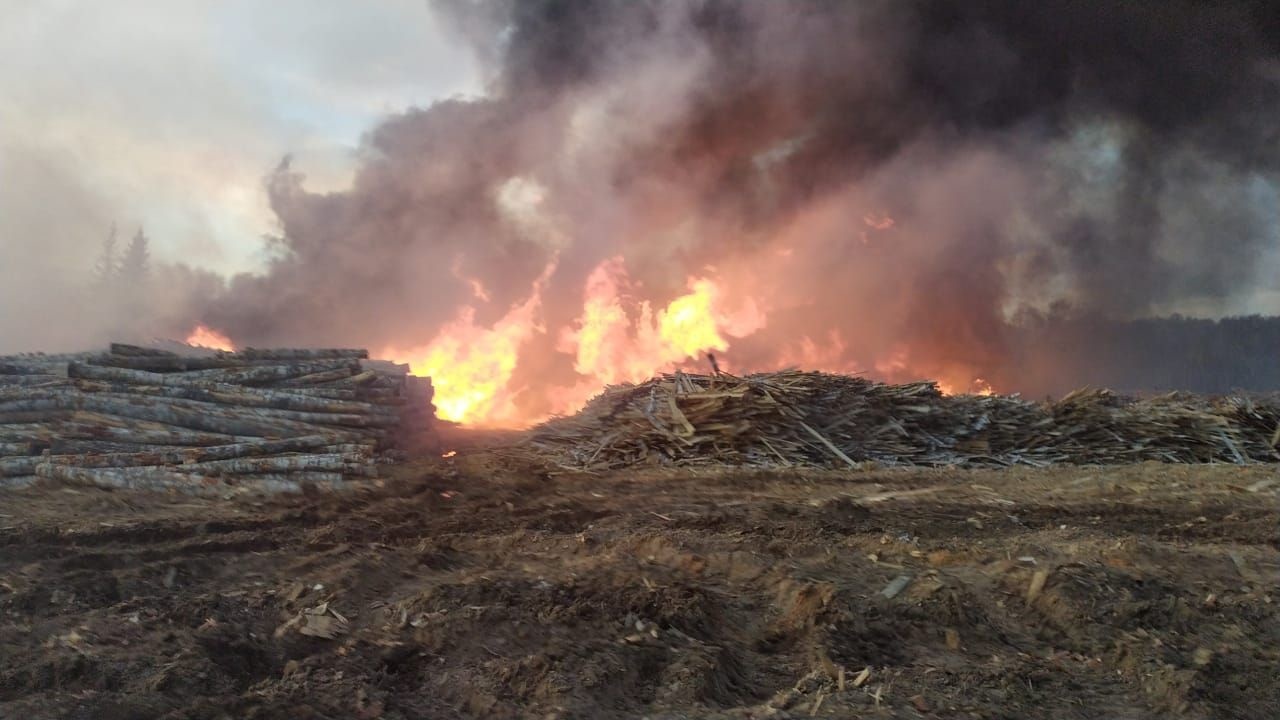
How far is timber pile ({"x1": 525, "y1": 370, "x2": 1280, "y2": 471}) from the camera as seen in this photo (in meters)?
10.4

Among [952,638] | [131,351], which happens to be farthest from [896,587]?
[131,351]

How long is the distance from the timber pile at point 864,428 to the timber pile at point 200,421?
8.69 feet

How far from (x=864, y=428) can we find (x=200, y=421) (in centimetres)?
879

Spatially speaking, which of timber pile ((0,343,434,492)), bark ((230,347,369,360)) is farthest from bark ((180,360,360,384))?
bark ((230,347,369,360))

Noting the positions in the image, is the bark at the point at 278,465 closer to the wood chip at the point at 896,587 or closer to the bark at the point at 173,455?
the bark at the point at 173,455

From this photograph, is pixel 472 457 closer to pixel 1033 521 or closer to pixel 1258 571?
pixel 1033 521

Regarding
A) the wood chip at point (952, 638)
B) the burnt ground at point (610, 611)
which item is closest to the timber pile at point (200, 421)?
the burnt ground at point (610, 611)

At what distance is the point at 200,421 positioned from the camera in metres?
8.19

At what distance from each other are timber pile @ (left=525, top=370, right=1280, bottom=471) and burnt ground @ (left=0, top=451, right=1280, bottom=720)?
10.1ft

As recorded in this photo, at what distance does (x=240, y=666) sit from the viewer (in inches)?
144

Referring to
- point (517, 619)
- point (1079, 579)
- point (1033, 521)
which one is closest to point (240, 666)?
point (517, 619)

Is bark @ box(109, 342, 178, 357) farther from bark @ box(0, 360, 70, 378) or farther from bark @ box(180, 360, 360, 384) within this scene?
bark @ box(180, 360, 360, 384)

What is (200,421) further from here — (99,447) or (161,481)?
(161,481)

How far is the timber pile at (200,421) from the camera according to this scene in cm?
718
